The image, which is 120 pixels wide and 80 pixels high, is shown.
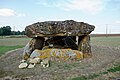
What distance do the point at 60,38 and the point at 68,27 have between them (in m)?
2.59

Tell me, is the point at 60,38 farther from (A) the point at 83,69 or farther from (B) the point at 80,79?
(B) the point at 80,79

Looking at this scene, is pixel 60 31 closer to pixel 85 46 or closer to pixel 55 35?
pixel 55 35

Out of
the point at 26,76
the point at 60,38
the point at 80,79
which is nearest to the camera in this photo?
the point at 80,79

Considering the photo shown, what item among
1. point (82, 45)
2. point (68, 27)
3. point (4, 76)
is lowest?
point (4, 76)

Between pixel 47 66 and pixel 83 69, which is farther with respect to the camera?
pixel 47 66

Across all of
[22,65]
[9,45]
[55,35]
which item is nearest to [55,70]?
[22,65]

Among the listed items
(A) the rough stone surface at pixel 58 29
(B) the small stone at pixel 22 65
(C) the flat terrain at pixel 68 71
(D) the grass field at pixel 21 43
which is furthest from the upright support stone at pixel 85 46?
(D) the grass field at pixel 21 43

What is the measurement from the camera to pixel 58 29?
16.1 meters

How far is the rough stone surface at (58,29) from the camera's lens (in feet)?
52.9

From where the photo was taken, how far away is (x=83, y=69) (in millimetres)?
12945

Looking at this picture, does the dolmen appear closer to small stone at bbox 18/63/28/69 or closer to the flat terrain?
small stone at bbox 18/63/28/69

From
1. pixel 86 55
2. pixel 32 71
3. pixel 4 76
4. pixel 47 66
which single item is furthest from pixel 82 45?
pixel 4 76

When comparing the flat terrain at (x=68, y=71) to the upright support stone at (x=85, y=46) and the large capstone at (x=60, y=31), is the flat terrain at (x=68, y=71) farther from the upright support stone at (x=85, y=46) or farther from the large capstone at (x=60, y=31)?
the large capstone at (x=60, y=31)

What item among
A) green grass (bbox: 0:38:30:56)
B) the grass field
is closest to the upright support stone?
green grass (bbox: 0:38:30:56)
